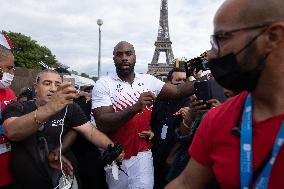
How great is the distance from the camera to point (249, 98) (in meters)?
2.01

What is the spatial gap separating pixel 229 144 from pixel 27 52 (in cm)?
5753

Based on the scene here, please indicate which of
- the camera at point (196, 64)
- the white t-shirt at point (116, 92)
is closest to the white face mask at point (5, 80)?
the white t-shirt at point (116, 92)

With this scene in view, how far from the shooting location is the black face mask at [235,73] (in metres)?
1.86

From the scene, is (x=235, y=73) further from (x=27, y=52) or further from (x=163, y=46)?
(x=27, y=52)

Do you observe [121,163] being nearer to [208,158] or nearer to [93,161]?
[93,161]

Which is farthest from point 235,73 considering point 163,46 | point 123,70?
point 163,46

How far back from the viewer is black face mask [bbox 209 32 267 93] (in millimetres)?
1864

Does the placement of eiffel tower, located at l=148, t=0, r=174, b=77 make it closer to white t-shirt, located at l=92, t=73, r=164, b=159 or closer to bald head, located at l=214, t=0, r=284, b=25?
white t-shirt, located at l=92, t=73, r=164, b=159

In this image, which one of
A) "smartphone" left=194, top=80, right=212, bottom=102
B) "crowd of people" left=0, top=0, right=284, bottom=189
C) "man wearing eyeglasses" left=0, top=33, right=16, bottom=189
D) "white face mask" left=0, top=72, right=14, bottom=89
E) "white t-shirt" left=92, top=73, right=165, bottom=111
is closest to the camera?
"crowd of people" left=0, top=0, right=284, bottom=189

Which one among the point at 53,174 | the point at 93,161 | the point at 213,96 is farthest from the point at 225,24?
the point at 93,161

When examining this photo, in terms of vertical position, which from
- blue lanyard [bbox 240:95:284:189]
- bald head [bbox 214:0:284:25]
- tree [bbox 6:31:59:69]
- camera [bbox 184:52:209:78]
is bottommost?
blue lanyard [bbox 240:95:284:189]

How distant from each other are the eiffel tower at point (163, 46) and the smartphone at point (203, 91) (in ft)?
143

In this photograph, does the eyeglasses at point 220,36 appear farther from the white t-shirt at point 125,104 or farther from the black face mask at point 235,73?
the white t-shirt at point 125,104

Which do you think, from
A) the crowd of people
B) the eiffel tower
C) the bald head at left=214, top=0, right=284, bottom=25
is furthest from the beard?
the eiffel tower
